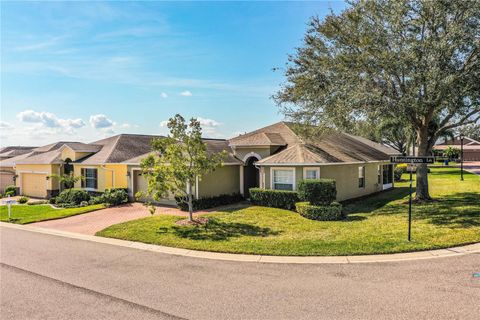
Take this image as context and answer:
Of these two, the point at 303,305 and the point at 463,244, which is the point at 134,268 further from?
the point at 463,244

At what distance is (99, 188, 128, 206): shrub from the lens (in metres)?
21.9

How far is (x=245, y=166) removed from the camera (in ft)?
77.4

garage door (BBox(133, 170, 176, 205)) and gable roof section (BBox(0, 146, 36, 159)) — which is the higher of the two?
gable roof section (BBox(0, 146, 36, 159))

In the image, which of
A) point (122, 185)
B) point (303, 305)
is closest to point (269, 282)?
point (303, 305)

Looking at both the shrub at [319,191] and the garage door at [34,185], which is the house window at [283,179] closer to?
the shrub at [319,191]

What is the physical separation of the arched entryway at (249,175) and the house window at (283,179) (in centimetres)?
305

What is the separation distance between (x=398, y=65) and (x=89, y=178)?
78.5 ft

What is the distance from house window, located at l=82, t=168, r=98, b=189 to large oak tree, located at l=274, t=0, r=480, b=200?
18.1 m

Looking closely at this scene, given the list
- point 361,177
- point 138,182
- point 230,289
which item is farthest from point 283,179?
point 230,289

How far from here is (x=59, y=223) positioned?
17.3 m

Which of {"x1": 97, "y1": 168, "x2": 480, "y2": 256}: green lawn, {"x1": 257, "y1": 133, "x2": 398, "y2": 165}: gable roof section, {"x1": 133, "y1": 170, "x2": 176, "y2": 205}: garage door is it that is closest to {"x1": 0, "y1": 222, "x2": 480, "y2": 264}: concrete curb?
{"x1": 97, "y1": 168, "x2": 480, "y2": 256}: green lawn

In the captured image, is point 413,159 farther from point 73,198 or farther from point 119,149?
point 119,149

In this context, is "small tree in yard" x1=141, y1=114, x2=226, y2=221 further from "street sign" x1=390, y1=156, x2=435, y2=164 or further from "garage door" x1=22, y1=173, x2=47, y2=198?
"garage door" x1=22, y1=173, x2=47, y2=198

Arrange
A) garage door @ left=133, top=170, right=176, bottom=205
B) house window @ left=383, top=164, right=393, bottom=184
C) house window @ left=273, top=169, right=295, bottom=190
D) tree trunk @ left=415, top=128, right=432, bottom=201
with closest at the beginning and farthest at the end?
tree trunk @ left=415, top=128, right=432, bottom=201 → house window @ left=273, top=169, right=295, bottom=190 → garage door @ left=133, top=170, right=176, bottom=205 → house window @ left=383, top=164, right=393, bottom=184
